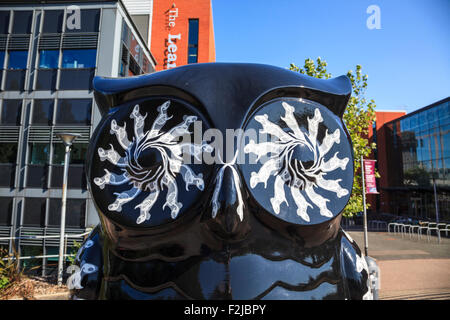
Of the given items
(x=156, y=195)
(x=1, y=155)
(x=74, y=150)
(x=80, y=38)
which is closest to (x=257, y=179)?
(x=156, y=195)

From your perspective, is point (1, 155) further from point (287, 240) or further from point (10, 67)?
point (287, 240)

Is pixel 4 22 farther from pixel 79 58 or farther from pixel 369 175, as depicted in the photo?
pixel 369 175

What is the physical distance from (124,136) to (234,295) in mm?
760

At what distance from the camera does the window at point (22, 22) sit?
13.4 meters

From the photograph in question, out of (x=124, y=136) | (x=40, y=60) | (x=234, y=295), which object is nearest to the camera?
(x=234, y=295)

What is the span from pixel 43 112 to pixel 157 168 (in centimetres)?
1451

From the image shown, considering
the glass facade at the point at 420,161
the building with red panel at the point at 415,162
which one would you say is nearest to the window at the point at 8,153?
the building with red panel at the point at 415,162

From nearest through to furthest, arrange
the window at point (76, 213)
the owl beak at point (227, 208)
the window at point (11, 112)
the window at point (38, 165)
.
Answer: the owl beak at point (227, 208)
the window at point (76, 213)
the window at point (38, 165)
the window at point (11, 112)

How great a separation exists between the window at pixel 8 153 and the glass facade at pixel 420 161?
1048 inches

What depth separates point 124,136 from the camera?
113cm

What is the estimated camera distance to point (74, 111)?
1250 cm

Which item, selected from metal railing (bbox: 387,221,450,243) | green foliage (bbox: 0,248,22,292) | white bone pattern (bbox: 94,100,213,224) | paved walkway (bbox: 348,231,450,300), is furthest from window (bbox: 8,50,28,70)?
metal railing (bbox: 387,221,450,243)

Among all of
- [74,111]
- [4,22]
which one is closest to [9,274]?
[74,111]

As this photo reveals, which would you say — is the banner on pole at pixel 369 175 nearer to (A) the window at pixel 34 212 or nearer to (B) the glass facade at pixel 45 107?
(B) the glass facade at pixel 45 107
